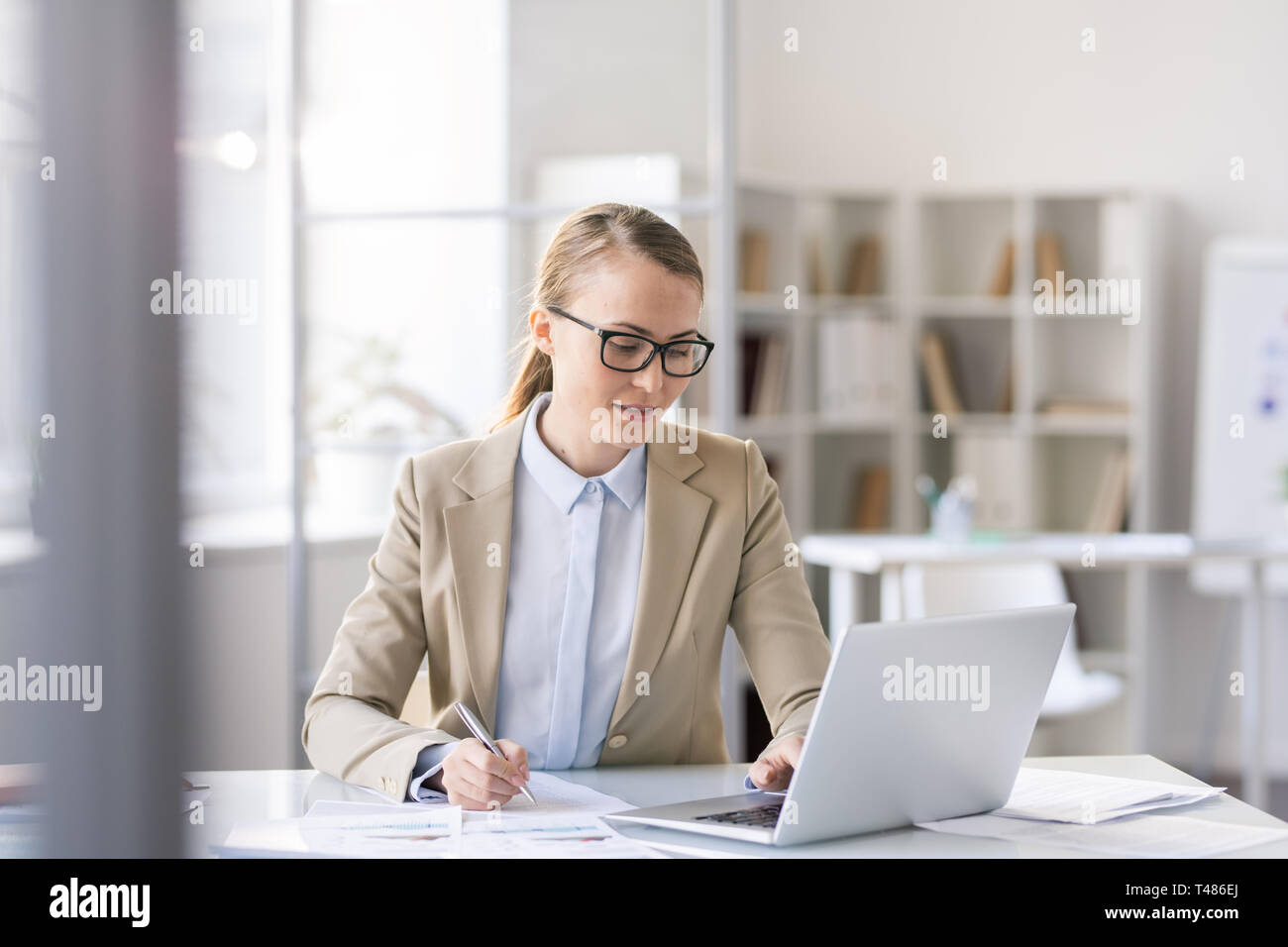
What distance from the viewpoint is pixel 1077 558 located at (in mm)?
3602

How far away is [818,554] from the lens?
153 inches

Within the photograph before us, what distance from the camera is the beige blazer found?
1579mm

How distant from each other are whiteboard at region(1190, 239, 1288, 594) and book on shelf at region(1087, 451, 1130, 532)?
10.0 inches

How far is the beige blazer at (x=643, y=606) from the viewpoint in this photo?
5.18 ft

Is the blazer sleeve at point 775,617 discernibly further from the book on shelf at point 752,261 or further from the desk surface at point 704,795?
the book on shelf at point 752,261

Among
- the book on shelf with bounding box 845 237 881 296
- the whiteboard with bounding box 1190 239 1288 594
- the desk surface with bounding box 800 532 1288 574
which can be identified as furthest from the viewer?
the book on shelf with bounding box 845 237 881 296

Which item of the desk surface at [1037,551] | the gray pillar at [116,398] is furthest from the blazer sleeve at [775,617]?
the desk surface at [1037,551]

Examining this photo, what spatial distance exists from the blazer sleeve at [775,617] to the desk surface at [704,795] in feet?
0.35

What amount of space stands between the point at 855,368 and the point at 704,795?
3.69m

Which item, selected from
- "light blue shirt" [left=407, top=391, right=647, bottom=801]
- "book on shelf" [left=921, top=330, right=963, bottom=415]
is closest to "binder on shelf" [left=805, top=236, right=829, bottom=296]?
"book on shelf" [left=921, top=330, right=963, bottom=415]

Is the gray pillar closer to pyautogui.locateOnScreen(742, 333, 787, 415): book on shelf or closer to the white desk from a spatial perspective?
the white desk

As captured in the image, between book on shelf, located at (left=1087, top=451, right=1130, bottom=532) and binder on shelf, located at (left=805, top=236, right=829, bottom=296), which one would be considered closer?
book on shelf, located at (left=1087, top=451, right=1130, bottom=532)

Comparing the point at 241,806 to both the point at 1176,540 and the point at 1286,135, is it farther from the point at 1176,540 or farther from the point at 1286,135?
the point at 1286,135
